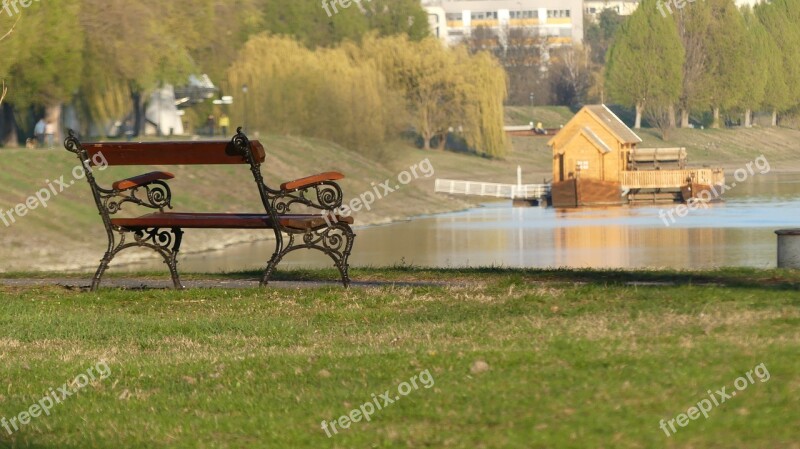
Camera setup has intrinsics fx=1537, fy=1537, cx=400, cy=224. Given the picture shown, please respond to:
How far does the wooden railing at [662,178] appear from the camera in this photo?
7825 cm

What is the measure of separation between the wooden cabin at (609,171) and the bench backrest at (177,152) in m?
63.3

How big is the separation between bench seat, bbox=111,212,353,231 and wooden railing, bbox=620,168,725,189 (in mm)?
64906

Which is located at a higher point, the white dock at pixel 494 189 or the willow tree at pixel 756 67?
the willow tree at pixel 756 67

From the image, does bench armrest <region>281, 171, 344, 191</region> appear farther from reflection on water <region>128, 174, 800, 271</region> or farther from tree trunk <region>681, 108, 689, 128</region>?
tree trunk <region>681, 108, 689, 128</region>

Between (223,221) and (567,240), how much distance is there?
118 ft

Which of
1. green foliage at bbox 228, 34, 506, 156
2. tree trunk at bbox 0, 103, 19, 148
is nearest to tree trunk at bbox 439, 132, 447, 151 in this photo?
green foliage at bbox 228, 34, 506, 156

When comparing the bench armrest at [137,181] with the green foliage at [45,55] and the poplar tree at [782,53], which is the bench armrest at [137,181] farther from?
the poplar tree at [782,53]

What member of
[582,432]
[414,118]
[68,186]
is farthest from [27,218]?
[414,118]

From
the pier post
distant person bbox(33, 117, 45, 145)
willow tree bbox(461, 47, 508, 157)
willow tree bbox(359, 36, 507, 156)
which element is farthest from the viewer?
willow tree bbox(359, 36, 507, 156)

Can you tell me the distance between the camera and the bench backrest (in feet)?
47.1

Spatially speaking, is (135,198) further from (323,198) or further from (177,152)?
(323,198)

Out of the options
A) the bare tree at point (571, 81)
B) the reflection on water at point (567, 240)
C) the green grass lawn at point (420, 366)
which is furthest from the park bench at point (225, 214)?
the bare tree at point (571, 81)

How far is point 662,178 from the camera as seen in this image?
258ft

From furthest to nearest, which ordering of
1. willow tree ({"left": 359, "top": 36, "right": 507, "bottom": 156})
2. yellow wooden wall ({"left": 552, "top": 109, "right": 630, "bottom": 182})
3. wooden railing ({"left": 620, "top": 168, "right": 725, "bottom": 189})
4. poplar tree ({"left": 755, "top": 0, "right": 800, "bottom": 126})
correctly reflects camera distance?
poplar tree ({"left": 755, "top": 0, "right": 800, "bottom": 126}) → willow tree ({"left": 359, "top": 36, "right": 507, "bottom": 156}) → yellow wooden wall ({"left": 552, "top": 109, "right": 630, "bottom": 182}) → wooden railing ({"left": 620, "top": 168, "right": 725, "bottom": 189})
